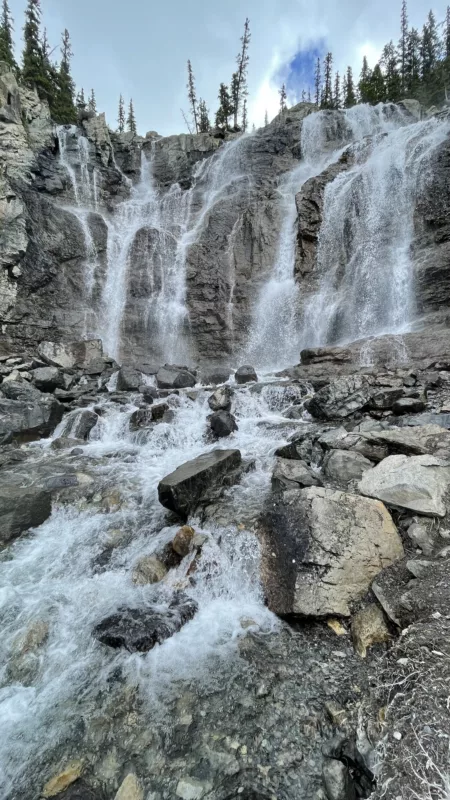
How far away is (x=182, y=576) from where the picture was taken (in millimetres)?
4762

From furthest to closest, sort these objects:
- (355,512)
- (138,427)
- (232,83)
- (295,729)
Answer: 1. (232,83)
2. (138,427)
3. (355,512)
4. (295,729)

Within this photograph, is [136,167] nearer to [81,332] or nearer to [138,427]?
[81,332]

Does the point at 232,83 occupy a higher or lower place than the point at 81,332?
higher

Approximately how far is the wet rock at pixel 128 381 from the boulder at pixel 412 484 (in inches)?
428

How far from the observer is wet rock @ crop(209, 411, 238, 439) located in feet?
32.2

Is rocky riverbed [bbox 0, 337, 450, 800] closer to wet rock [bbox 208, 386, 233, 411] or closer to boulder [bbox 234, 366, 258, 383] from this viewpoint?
wet rock [bbox 208, 386, 233, 411]

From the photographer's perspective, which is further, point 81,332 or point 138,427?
point 81,332

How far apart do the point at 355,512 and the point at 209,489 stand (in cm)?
287

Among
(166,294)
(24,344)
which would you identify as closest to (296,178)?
(166,294)

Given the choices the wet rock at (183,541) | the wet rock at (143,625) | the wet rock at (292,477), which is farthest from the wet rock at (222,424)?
the wet rock at (143,625)

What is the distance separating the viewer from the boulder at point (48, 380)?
14.4m

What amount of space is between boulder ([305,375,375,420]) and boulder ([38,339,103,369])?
11816 millimetres

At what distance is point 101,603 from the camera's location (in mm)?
4512

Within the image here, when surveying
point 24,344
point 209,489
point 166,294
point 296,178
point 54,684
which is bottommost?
point 54,684
